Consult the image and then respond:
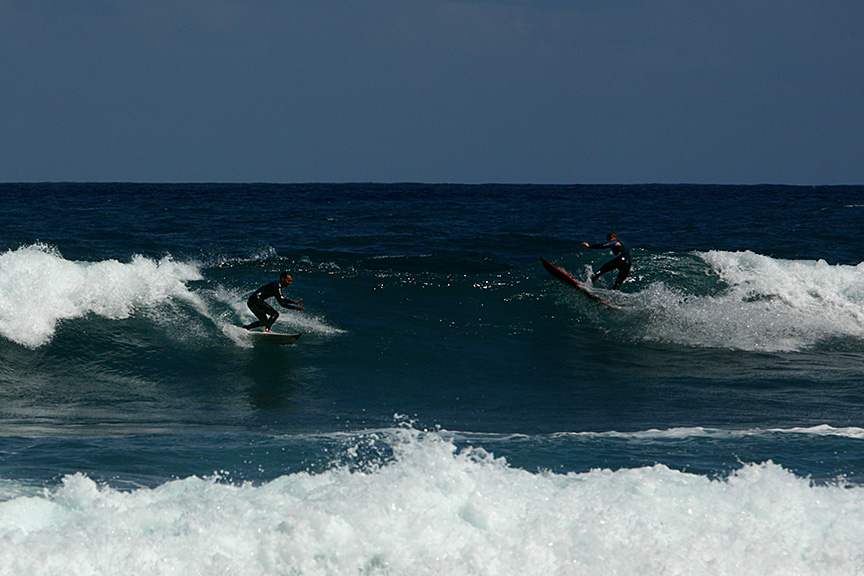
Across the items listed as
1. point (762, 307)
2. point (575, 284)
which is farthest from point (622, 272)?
point (762, 307)

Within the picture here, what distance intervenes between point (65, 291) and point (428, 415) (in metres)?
8.06

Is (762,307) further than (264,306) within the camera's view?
Yes

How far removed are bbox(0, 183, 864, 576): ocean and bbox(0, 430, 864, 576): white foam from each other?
0.02 metres

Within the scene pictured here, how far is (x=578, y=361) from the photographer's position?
44.5 feet

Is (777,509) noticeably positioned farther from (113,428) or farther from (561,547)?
(113,428)

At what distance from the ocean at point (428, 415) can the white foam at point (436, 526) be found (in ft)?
0.06

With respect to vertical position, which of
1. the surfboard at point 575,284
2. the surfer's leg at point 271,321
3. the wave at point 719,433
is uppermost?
the surfboard at point 575,284

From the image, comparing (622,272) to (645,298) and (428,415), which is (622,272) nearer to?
(645,298)

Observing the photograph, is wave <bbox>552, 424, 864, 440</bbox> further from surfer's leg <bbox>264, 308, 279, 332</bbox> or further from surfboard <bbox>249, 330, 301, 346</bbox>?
surfer's leg <bbox>264, 308, 279, 332</bbox>

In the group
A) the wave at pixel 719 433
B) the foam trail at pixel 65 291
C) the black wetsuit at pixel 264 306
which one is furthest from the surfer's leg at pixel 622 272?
the wave at pixel 719 433

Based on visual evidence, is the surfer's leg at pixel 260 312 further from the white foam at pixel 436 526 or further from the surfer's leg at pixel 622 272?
the white foam at pixel 436 526

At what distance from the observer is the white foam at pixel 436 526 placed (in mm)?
5172

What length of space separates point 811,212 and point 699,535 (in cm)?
4337

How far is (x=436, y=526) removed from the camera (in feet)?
18.0
